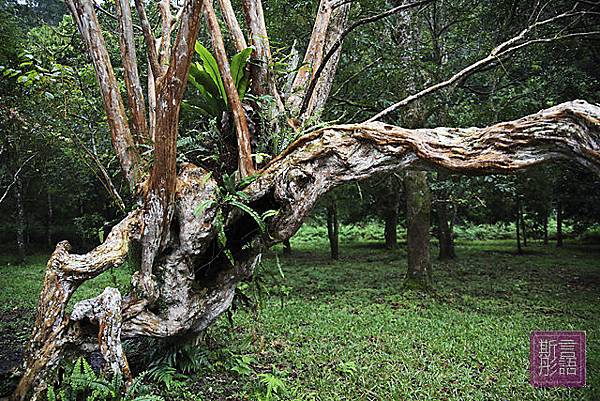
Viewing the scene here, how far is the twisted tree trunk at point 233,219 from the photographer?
2494mm

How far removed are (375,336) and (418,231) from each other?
2.83 metres

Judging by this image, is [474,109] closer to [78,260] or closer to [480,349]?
[480,349]

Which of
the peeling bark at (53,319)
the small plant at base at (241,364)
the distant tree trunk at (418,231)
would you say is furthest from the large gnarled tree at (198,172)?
the distant tree trunk at (418,231)

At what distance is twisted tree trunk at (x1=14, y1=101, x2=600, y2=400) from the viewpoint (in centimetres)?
249

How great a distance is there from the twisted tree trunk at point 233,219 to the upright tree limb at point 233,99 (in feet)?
0.56

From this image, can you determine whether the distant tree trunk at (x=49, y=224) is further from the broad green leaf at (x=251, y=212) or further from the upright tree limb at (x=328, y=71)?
the broad green leaf at (x=251, y=212)

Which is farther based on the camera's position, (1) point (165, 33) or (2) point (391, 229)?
(2) point (391, 229)

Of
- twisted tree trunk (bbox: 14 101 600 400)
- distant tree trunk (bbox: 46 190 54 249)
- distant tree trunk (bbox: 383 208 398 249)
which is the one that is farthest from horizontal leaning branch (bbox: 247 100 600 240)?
distant tree trunk (bbox: 46 190 54 249)

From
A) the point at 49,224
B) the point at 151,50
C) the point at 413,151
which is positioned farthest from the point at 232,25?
the point at 49,224

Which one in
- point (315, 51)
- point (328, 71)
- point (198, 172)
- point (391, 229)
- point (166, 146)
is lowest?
point (391, 229)

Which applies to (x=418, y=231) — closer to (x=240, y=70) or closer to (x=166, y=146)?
(x=240, y=70)

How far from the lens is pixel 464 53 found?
9656mm

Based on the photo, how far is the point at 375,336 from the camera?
5.27 m

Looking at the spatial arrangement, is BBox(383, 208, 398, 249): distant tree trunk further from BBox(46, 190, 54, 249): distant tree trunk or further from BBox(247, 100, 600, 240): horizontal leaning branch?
BBox(247, 100, 600, 240): horizontal leaning branch
